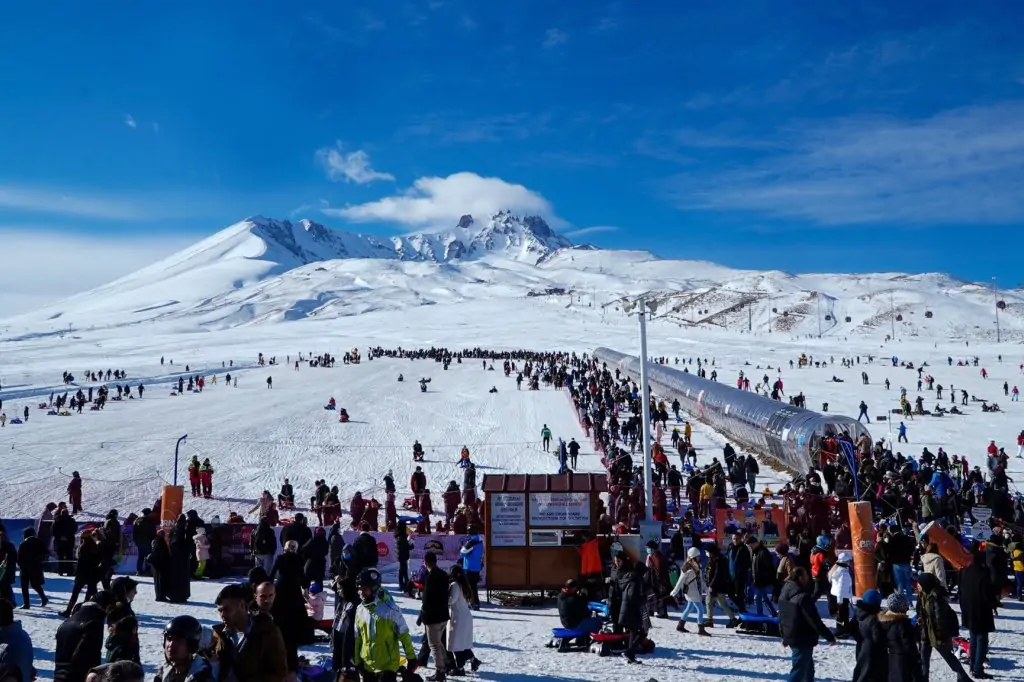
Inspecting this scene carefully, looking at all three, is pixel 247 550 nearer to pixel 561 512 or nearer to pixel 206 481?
pixel 561 512

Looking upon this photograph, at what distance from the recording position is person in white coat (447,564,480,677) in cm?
811

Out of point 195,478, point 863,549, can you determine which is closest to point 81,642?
point 863,549

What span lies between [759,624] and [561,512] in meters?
3.26

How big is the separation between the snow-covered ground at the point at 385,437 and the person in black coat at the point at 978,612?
0.36 m

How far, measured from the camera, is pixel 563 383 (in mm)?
48000

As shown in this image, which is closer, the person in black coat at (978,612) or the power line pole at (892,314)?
the person in black coat at (978,612)

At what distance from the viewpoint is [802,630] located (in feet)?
24.5

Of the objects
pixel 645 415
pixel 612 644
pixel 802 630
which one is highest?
pixel 645 415

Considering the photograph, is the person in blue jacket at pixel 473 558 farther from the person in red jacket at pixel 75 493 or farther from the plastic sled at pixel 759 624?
the person in red jacket at pixel 75 493

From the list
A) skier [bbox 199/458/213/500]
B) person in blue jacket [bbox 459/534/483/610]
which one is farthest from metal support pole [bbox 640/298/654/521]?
skier [bbox 199/458/213/500]

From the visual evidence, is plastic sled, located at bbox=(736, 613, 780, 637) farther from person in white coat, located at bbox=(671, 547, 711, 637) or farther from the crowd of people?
person in white coat, located at bbox=(671, 547, 711, 637)

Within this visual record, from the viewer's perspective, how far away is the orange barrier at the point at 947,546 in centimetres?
1126

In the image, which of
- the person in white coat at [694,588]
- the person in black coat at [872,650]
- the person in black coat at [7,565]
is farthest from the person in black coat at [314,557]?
the person in black coat at [872,650]

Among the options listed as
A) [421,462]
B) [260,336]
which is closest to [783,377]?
[421,462]
